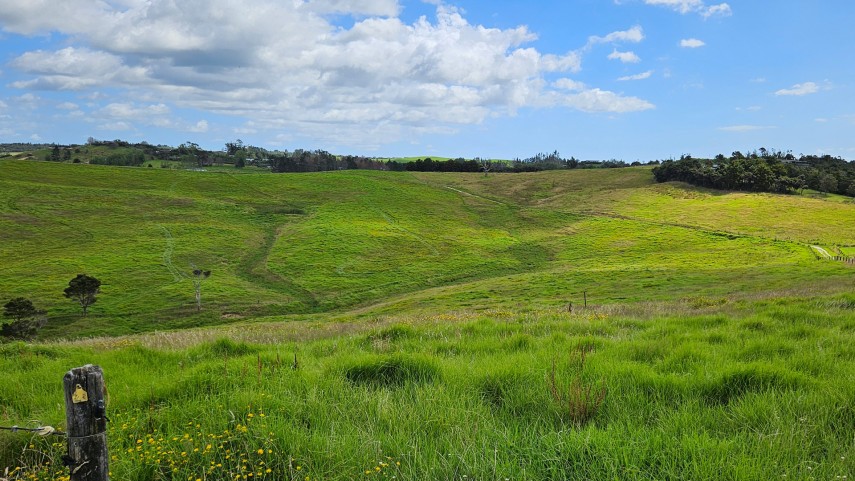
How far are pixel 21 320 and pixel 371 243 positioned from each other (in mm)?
48153

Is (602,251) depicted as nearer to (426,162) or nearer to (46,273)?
(46,273)

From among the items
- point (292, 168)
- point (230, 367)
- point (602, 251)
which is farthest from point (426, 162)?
point (230, 367)

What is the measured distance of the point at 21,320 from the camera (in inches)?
1861

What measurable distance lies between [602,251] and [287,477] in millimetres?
79910

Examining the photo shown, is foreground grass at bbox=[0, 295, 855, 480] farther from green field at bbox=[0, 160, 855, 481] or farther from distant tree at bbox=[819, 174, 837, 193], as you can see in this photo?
distant tree at bbox=[819, 174, 837, 193]

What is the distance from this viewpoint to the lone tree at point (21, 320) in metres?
43.9

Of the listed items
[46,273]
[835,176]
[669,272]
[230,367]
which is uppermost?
[835,176]

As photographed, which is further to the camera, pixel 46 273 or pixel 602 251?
pixel 602 251

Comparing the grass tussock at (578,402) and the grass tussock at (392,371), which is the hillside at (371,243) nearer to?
the grass tussock at (392,371)

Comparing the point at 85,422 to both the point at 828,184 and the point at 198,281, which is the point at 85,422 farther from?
the point at 828,184

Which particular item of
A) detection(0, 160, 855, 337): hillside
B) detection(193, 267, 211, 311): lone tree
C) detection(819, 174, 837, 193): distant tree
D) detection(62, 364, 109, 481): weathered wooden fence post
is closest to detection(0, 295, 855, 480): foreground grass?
detection(62, 364, 109, 481): weathered wooden fence post

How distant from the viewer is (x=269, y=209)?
345 ft

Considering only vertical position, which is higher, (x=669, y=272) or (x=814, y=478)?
(x=814, y=478)

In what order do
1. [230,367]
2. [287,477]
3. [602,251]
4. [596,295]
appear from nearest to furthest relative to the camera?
[287,477] < [230,367] < [596,295] < [602,251]
